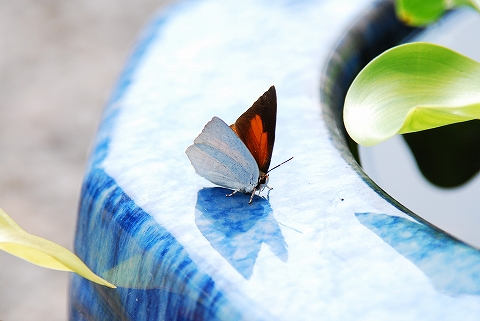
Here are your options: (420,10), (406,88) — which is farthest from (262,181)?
(420,10)

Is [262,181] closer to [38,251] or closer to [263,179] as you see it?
[263,179]

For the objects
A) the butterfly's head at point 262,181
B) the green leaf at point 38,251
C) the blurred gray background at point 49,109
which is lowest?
the blurred gray background at point 49,109

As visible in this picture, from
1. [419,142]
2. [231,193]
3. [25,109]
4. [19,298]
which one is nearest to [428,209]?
[419,142]

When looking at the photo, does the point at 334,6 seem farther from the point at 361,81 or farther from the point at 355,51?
the point at 361,81

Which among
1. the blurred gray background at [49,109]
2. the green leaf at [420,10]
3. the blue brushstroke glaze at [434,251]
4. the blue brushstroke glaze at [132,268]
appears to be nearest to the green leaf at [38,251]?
the blue brushstroke glaze at [132,268]

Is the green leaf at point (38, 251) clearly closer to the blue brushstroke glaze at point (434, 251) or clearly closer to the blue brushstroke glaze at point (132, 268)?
Answer: the blue brushstroke glaze at point (132, 268)

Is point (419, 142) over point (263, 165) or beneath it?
beneath
